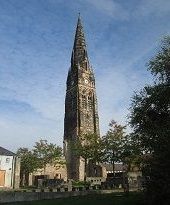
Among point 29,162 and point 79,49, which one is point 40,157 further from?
point 79,49

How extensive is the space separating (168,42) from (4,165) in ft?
124

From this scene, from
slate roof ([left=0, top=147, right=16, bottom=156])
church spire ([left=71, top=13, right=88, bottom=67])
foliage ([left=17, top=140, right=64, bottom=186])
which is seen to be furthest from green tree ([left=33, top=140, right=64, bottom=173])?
church spire ([left=71, top=13, right=88, bottom=67])

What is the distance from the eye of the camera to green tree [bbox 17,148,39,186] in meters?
73.2

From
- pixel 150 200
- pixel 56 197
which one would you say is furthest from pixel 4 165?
pixel 150 200

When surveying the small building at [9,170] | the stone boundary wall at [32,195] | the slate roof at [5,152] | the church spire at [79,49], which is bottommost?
the stone boundary wall at [32,195]

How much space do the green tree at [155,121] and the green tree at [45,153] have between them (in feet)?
132

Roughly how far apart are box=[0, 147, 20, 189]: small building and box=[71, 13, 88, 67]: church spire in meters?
58.1

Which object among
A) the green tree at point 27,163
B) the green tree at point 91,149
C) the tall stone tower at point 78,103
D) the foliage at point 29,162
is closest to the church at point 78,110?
the tall stone tower at point 78,103

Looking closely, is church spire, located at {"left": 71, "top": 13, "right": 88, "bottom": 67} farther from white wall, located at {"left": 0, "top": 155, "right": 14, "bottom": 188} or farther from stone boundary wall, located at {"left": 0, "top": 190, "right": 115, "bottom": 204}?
stone boundary wall, located at {"left": 0, "top": 190, "right": 115, "bottom": 204}

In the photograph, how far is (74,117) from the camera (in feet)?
341

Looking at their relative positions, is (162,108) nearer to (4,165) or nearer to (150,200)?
(150,200)

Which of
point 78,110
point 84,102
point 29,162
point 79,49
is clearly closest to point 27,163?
point 29,162

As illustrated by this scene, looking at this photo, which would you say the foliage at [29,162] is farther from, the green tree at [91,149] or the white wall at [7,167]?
the white wall at [7,167]

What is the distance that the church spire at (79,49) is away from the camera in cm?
11570
